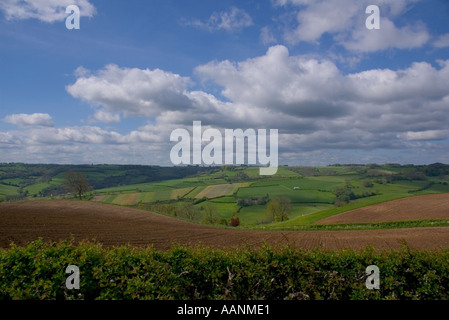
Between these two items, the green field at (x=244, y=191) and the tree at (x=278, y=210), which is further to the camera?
the green field at (x=244, y=191)

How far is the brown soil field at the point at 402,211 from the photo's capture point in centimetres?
3509

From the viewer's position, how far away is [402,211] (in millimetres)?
38531

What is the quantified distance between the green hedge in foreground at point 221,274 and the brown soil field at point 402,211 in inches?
1315

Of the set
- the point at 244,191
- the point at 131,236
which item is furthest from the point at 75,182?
the point at 244,191

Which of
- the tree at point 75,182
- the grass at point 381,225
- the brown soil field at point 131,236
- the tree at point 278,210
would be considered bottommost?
the tree at point 278,210

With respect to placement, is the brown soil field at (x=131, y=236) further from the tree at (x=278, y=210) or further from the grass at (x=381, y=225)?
the tree at (x=278, y=210)

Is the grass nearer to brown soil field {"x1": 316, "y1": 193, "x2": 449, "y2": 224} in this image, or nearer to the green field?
brown soil field {"x1": 316, "y1": 193, "x2": 449, "y2": 224}

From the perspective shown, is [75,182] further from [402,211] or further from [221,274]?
[402,211]

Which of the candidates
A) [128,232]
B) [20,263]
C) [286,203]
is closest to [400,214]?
[286,203]

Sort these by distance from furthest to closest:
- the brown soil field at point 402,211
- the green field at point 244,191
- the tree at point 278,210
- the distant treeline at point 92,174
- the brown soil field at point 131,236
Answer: the distant treeline at point 92,174 < the green field at point 244,191 < the tree at point 278,210 < the brown soil field at point 402,211 < the brown soil field at point 131,236

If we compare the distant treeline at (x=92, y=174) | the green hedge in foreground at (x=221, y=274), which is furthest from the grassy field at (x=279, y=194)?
the green hedge in foreground at (x=221, y=274)

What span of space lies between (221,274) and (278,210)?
61.4m
